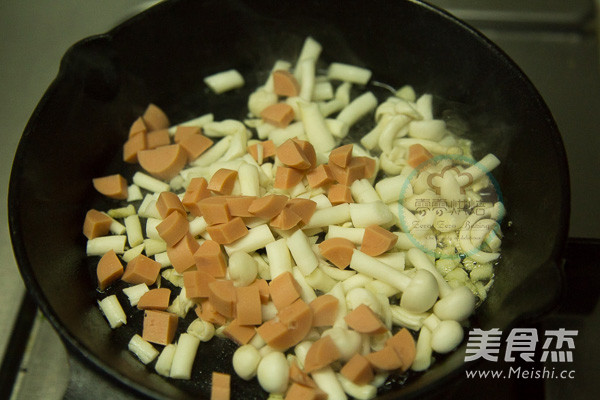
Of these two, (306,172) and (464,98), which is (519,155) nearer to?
(464,98)

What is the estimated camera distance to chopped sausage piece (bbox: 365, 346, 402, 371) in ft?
2.98

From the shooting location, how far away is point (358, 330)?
36.3 inches

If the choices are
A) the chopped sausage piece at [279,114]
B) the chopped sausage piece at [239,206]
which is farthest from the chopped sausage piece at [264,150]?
the chopped sausage piece at [239,206]

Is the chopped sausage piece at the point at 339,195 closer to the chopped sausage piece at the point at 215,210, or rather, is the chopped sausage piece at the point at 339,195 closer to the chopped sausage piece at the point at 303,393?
the chopped sausage piece at the point at 215,210

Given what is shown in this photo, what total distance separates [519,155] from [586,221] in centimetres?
26

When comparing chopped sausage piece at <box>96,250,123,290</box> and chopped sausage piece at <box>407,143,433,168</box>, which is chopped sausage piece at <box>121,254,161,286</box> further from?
chopped sausage piece at <box>407,143,433,168</box>

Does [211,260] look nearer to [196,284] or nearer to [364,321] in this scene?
[196,284]

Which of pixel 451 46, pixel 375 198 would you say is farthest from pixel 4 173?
pixel 451 46

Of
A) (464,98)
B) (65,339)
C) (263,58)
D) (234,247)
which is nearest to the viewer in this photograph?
(65,339)

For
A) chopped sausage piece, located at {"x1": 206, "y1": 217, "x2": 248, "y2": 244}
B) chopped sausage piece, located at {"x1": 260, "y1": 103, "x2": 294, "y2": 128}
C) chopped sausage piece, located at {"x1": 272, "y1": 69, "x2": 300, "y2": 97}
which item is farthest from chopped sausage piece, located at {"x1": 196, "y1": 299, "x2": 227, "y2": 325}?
chopped sausage piece, located at {"x1": 272, "y1": 69, "x2": 300, "y2": 97}

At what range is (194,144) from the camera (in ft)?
4.09

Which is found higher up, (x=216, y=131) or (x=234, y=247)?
(x=216, y=131)

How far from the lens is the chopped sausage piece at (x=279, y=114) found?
4.13 ft
